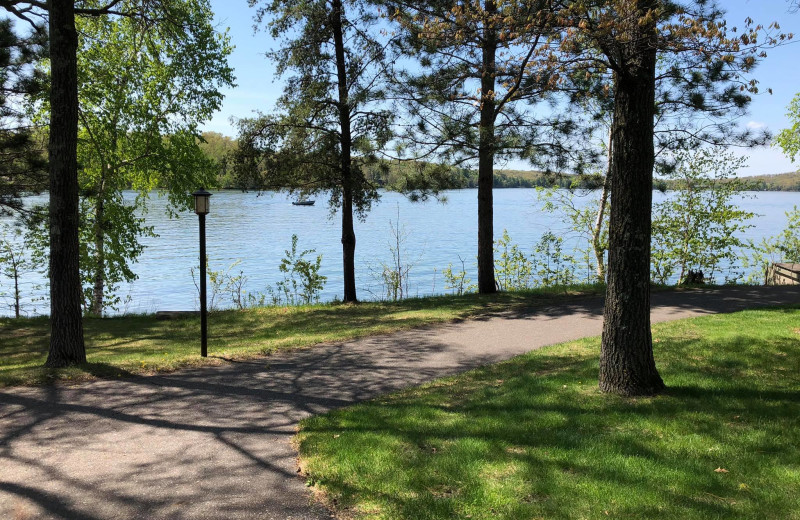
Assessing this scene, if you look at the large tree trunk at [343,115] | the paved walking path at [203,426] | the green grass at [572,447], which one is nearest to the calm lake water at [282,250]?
the large tree trunk at [343,115]

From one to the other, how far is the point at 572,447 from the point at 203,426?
3.47m

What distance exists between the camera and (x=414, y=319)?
11.0m

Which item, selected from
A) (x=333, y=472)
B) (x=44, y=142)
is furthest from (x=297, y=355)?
(x=44, y=142)

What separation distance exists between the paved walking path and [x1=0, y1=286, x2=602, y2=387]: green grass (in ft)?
1.85

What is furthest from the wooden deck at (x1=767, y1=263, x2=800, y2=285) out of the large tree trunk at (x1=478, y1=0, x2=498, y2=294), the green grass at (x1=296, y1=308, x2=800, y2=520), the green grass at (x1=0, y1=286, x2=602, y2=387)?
the green grass at (x1=296, y1=308, x2=800, y2=520)

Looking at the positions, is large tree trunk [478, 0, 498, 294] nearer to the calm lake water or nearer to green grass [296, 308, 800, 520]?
the calm lake water

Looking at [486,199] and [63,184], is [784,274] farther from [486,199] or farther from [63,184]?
[63,184]

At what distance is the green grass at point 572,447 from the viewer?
3516 mm

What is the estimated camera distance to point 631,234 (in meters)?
5.32

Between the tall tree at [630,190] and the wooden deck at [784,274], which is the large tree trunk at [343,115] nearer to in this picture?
the tall tree at [630,190]

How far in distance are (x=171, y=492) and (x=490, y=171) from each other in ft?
35.1

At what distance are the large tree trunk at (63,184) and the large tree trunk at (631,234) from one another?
6877 millimetres

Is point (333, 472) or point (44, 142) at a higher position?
point (44, 142)

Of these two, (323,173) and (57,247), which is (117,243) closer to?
(323,173)
